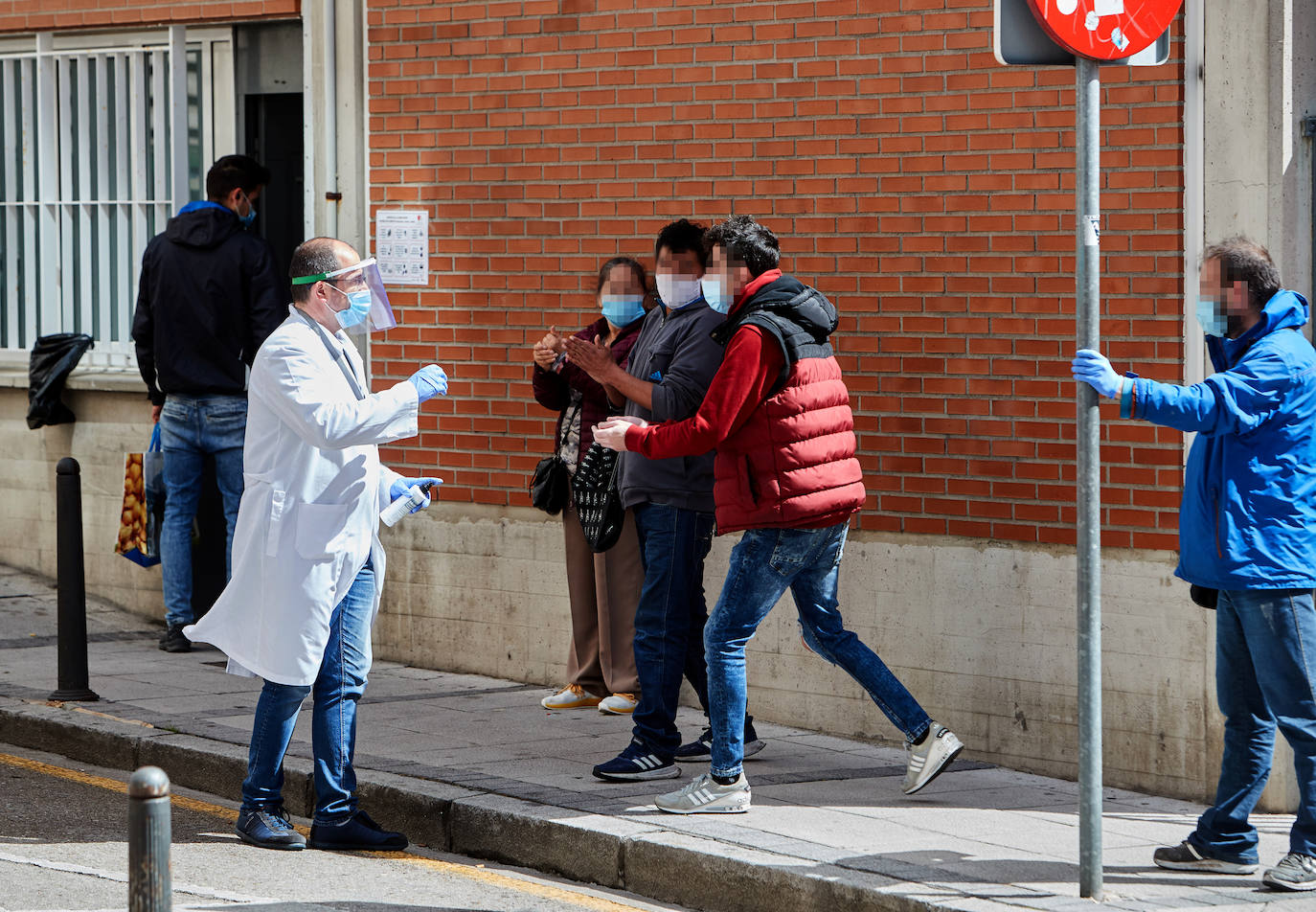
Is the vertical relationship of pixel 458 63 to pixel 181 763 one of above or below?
above

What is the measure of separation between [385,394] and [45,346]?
546 centimetres

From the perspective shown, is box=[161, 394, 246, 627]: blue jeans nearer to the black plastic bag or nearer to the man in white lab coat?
the black plastic bag

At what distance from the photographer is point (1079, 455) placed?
5168 millimetres

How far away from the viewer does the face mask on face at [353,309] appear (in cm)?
622

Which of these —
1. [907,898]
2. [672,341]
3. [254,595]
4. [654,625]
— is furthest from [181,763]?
[907,898]

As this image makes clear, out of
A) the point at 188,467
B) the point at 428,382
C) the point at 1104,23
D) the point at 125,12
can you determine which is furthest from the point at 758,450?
the point at 125,12

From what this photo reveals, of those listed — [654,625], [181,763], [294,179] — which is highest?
[294,179]

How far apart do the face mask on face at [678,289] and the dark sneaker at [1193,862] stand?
8.31 feet

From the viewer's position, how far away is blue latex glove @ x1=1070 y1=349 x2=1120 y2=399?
5.07 meters

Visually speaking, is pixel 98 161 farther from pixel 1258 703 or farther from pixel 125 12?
pixel 1258 703

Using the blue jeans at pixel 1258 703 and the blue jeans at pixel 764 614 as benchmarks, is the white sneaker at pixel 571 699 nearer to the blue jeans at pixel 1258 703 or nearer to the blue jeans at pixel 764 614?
the blue jeans at pixel 764 614

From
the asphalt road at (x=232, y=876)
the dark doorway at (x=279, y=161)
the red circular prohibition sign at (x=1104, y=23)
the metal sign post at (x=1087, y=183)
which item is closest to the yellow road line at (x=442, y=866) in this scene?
the asphalt road at (x=232, y=876)

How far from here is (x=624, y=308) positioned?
7684 millimetres

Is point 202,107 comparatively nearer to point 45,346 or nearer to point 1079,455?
point 45,346
